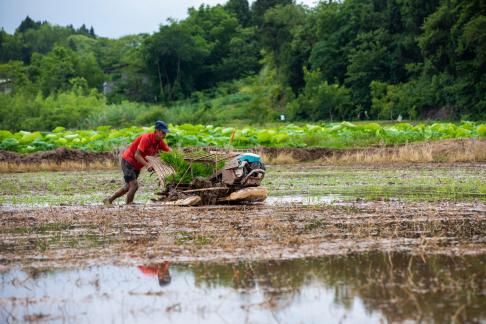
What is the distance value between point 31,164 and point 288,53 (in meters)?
48.3

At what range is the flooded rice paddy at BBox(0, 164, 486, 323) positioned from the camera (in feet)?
21.0

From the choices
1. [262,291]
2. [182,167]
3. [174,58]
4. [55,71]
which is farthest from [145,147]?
[55,71]

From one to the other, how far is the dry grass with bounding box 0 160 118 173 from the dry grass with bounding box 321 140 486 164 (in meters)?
8.72

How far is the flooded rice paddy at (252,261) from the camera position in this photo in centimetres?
640

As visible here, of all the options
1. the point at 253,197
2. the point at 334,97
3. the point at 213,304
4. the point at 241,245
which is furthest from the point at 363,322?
the point at 334,97

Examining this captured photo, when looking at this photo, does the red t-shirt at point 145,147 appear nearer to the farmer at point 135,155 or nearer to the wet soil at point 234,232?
the farmer at point 135,155

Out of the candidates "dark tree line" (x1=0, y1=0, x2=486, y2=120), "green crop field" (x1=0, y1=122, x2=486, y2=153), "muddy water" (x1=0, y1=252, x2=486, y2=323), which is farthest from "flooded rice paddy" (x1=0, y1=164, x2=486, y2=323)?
"dark tree line" (x1=0, y1=0, x2=486, y2=120)

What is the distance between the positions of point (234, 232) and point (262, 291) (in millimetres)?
3606

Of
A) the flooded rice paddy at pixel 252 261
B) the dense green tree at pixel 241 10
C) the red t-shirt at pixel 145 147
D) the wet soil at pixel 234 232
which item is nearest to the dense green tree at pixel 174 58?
the dense green tree at pixel 241 10

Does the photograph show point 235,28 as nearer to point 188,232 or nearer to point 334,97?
point 334,97

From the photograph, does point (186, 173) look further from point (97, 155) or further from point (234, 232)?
point (97, 155)

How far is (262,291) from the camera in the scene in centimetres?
693

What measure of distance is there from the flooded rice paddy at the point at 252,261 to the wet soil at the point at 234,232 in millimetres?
21

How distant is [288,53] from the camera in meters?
76.4
